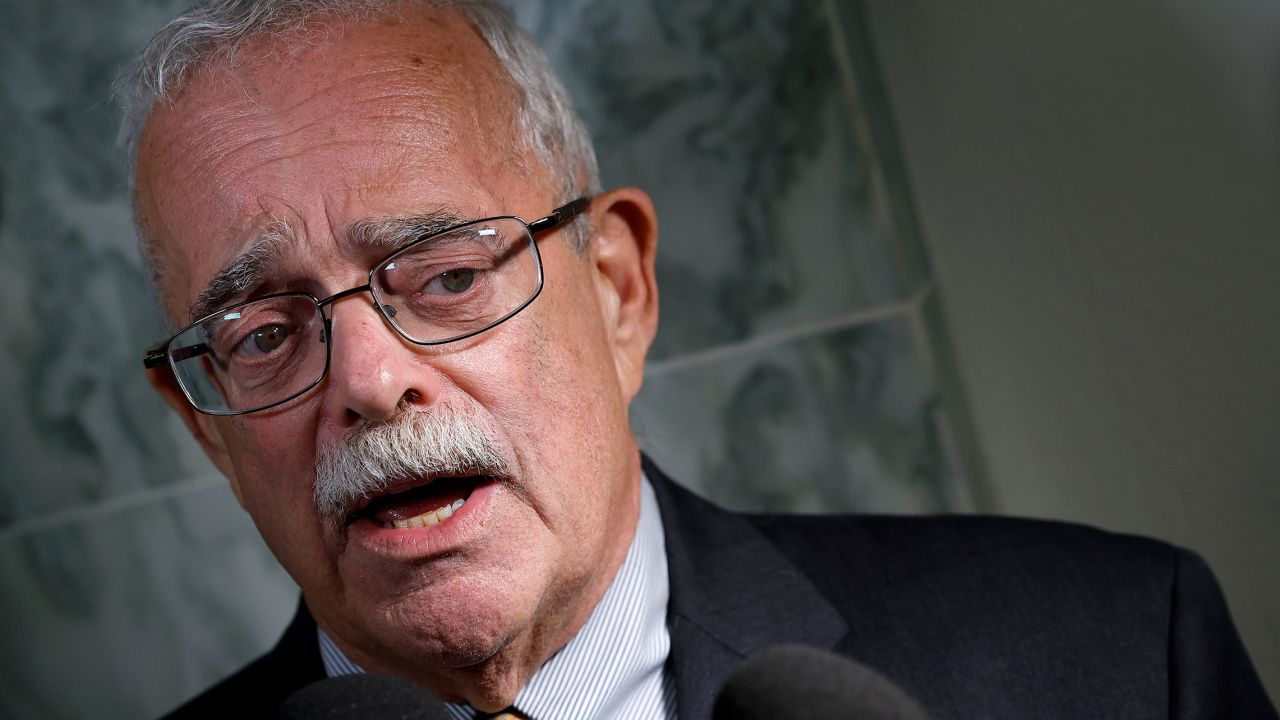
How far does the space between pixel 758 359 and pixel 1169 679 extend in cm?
100

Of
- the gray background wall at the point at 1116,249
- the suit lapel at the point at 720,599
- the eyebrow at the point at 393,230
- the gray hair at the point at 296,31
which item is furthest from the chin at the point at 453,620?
the gray background wall at the point at 1116,249

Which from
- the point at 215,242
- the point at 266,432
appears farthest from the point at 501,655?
the point at 215,242

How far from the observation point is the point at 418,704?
3.33ft

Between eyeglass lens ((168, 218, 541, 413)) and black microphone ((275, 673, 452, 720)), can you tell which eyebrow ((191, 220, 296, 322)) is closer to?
eyeglass lens ((168, 218, 541, 413))

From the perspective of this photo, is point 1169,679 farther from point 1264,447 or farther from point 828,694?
point 828,694

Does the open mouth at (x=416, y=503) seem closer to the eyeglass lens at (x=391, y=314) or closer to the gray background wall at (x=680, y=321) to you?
the eyeglass lens at (x=391, y=314)

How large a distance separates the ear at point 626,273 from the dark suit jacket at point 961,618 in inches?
8.1

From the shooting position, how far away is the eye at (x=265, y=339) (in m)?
1.51

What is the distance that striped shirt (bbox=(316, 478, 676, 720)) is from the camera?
1594 mm

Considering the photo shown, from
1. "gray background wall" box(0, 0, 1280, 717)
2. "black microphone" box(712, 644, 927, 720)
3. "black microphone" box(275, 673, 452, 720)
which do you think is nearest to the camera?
"black microphone" box(712, 644, 927, 720)

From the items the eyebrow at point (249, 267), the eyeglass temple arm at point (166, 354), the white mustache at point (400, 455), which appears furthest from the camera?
the eyeglass temple arm at point (166, 354)

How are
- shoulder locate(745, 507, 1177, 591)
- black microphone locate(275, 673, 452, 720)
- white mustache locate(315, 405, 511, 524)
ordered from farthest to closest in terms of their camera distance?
shoulder locate(745, 507, 1177, 591) < white mustache locate(315, 405, 511, 524) < black microphone locate(275, 673, 452, 720)

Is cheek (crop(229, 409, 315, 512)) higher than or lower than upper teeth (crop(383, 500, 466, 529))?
higher

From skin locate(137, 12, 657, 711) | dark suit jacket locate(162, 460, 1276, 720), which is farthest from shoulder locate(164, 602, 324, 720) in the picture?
skin locate(137, 12, 657, 711)
